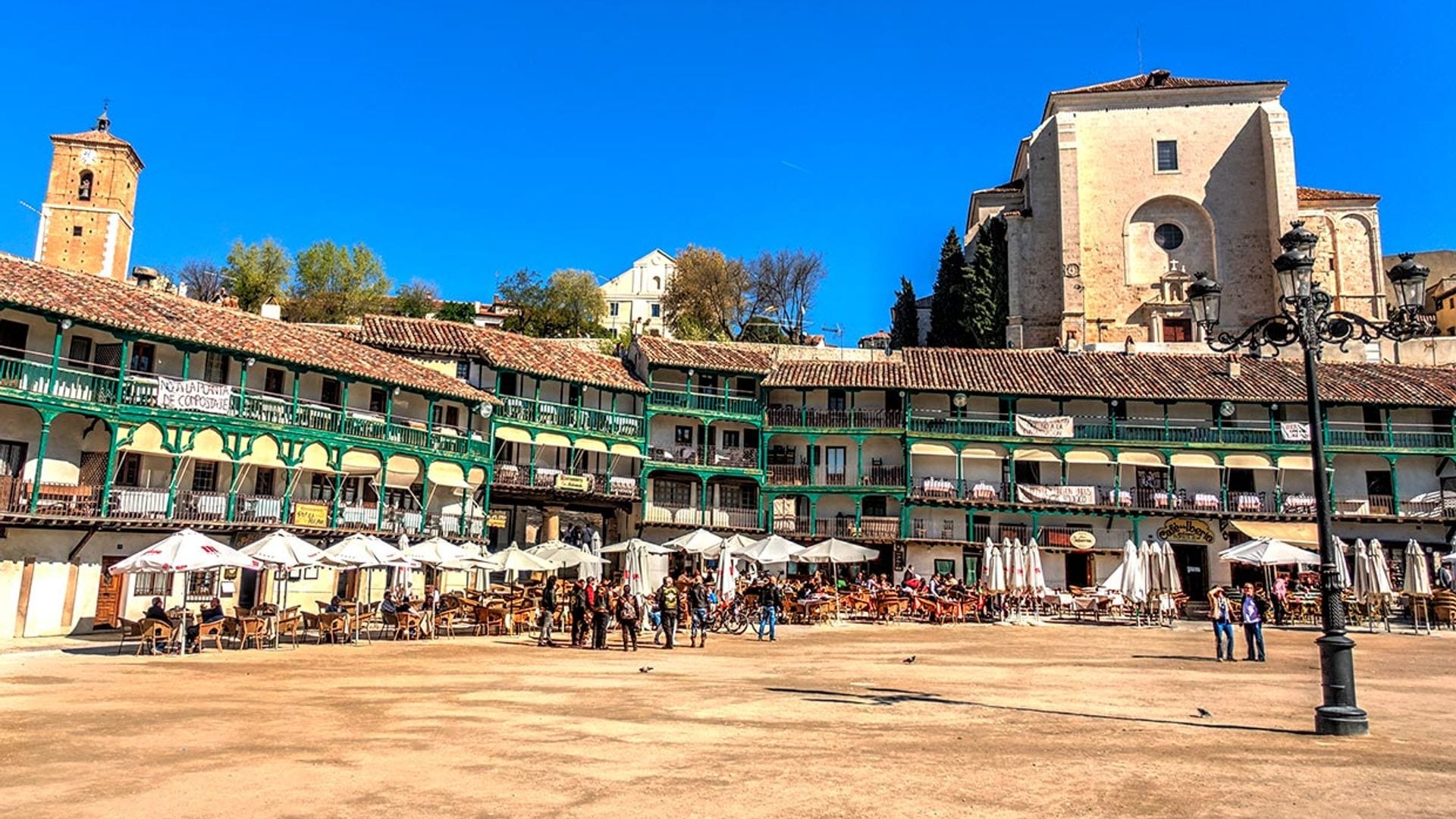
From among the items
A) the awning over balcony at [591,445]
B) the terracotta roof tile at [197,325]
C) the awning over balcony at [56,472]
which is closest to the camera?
the awning over balcony at [56,472]

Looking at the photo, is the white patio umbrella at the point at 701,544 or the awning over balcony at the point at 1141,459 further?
the awning over balcony at the point at 1141,459

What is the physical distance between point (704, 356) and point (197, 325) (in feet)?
69.8

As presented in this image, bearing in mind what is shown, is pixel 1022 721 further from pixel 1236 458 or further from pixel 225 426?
pixel 1236 458

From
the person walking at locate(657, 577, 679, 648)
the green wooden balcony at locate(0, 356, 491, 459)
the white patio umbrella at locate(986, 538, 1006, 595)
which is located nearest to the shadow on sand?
the person walking at locate(657, 577, 679, 648)

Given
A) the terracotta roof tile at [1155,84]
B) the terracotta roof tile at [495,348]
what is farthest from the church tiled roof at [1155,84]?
the terracotta roof tile at [495,348]

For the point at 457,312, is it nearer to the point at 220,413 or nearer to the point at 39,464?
the point at 220,413

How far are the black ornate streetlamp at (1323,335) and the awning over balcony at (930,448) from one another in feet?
96.3

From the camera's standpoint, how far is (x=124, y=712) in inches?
472

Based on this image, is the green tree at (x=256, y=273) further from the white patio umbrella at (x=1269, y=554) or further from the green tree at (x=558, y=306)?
the white patio umbrella at (x=1269, y=554)

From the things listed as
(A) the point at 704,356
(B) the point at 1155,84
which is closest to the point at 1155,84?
(B) the point at 1155,84

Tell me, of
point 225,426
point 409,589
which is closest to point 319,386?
point 225,426

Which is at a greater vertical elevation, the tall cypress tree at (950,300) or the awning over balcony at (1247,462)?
the tall cypress tree at (950,300)

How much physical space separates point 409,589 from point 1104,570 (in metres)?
27.6

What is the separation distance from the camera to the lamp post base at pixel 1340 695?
35.9 ft
